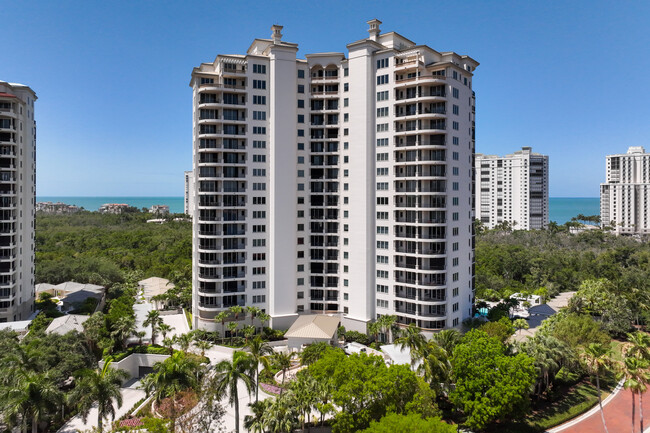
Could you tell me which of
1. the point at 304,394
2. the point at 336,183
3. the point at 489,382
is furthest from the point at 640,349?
the point at 336,183

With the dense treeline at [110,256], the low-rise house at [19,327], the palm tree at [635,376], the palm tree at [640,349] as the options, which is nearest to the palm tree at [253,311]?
the low-rise house at [19,327]

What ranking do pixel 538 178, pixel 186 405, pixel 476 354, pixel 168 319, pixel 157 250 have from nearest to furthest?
pixel 186 405 < pixel 476 354 < pixel 168 319 < pixel 157 250 < pixel 538 178

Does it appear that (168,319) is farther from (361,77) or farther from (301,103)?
(361,77)

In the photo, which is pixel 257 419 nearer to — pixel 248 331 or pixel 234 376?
pixel 234 376

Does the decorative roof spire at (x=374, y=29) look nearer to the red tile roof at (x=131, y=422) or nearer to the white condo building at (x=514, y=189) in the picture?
the red tile roof at (x=131, y=422)

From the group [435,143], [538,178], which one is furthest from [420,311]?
[538,178]
